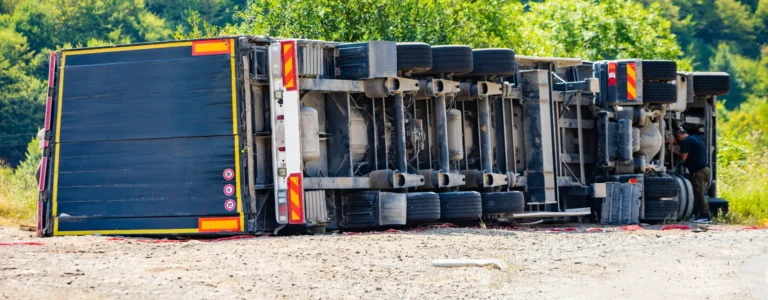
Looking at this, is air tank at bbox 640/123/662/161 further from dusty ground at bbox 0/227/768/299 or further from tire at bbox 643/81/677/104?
dusty ground at bbox 0/227/768/299

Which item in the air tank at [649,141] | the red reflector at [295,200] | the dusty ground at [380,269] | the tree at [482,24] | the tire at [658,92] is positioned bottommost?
the dusty ground at [380,269]

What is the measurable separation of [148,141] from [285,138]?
151 centimetres

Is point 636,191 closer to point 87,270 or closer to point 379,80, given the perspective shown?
point 379,80

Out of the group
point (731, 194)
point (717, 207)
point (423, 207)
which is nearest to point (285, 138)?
point (423, 207)

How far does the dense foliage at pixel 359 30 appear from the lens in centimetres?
3241

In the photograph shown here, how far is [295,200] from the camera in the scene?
14094mm

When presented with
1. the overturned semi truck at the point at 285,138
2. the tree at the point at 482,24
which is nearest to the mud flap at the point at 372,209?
the overturned semi truck at the point at 285,138

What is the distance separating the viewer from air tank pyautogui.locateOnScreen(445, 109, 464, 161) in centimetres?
1708

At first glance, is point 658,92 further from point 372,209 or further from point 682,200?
point 372,209

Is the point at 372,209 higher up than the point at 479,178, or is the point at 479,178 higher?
the point at 479,178

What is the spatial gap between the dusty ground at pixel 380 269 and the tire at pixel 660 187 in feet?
17.2

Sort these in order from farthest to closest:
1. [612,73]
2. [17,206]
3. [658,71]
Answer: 1. [658,71]
2. [17,206]
3. [612,73]

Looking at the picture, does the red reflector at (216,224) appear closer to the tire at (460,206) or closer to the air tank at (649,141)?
the tire at (460,206)

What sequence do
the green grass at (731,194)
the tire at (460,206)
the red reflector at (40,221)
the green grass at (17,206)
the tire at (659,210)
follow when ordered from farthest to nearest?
the green grass at (731,194) → the tire at (659,210) → the green grass at (17,206) → the tire at (460,206) → the red reflector at (40,221)
